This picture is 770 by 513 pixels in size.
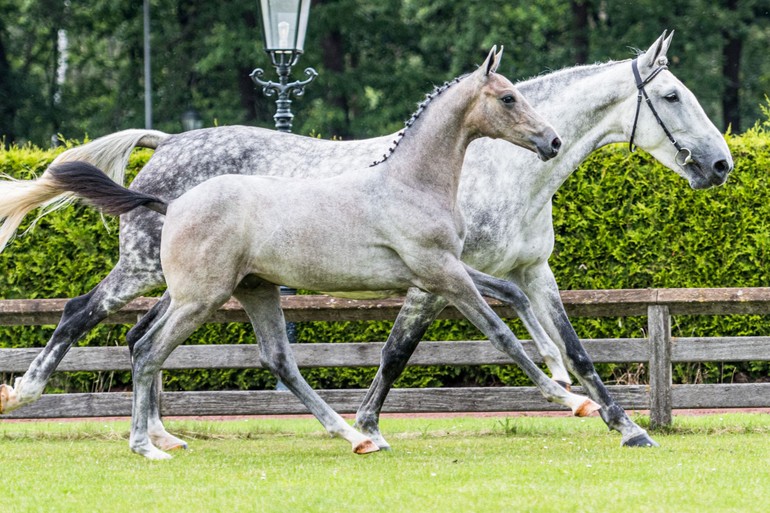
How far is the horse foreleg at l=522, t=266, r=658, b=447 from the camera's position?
6.81 metres

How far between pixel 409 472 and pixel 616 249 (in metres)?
4.91

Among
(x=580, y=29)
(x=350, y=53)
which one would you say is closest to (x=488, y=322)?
(x=580, y=29)

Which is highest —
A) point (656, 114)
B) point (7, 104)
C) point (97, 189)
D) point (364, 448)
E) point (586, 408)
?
point (656, 114)

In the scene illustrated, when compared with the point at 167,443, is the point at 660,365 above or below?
above

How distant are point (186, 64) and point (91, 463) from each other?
19.3 metres

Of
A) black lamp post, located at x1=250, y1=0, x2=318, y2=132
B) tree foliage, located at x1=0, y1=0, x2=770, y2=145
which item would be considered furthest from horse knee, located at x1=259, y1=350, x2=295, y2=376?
tree foliage, located at x1=0, y1=0, x2=770, y2=145

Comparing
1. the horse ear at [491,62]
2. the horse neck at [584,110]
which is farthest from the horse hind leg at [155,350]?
the horse neck at [584,110]

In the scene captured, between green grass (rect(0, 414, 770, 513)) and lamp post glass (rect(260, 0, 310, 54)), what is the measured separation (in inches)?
146

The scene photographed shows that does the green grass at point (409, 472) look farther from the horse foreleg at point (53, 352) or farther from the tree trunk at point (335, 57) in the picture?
the tree trunk at point (335, 57)

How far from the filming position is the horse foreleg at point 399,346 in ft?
23.0

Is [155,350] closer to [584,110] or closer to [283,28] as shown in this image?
[584,110]

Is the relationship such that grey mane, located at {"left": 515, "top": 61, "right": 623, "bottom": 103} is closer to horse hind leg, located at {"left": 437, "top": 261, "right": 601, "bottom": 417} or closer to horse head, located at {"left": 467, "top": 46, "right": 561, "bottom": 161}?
horse head, located at {"left": 467, "top": 46, "right": 561, "bottom": 161}

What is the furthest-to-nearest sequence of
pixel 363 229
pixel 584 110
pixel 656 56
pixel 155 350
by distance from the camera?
pixel 584 110, pixel 656 56, pixel 155 350, pixel 363 229

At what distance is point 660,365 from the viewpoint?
799cm
